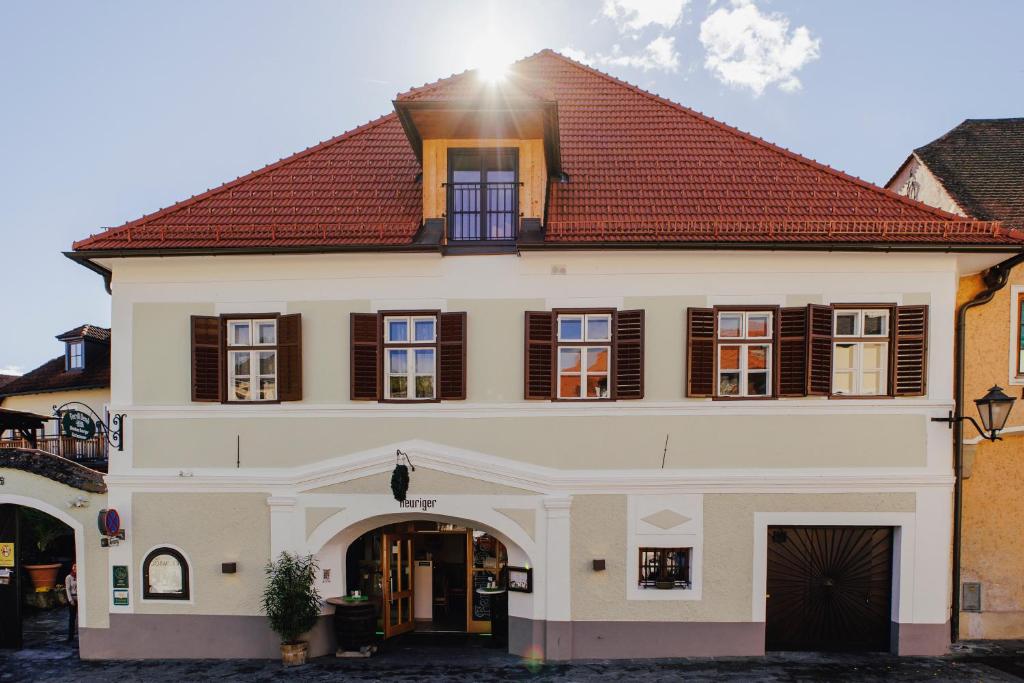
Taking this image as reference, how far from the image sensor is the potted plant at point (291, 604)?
32.1 feet

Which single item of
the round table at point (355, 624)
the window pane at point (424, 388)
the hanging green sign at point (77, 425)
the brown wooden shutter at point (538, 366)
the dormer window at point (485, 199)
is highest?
the dormer window at point (485, 199)

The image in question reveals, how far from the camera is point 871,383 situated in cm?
986

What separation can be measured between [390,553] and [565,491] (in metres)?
3.49

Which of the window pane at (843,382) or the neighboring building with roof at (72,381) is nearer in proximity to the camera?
the window pane at (843,382)

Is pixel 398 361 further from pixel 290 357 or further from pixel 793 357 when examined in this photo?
pixel 793 357

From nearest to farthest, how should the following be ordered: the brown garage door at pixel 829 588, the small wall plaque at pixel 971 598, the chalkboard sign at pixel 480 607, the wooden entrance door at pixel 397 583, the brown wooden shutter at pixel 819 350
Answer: the brown wooden shutter at pixel 819 350 → the brown garage door at pixel 829 588 → the small wall plaque at pixel 971 598 → the wooden entrance door at pixel 397 583 → the chalkboard sign at pixel 480 607

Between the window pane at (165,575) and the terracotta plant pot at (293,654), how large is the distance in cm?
196

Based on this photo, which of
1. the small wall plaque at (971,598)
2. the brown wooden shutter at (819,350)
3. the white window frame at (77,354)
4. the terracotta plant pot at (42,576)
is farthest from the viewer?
the white window frame at (77,354)

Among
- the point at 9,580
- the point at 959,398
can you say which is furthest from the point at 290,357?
the point at 959,398

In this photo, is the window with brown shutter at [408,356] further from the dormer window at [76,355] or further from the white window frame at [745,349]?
the dormer window at [76,355]

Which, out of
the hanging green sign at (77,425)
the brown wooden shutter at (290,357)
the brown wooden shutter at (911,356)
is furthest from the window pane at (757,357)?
the hanging green sign at (77,425)

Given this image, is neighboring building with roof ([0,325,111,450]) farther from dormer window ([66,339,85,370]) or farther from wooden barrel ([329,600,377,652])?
wooden barrel ([329,600,377,652])

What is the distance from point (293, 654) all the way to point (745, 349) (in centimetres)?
823

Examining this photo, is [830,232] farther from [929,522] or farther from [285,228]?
→ [285,228]
